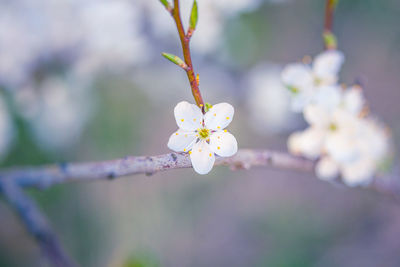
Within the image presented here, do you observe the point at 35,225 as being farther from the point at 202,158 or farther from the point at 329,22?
the point at 329,22

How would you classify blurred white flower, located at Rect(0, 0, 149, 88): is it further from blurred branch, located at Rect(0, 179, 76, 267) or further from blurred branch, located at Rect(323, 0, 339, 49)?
blurred branch, located at Rect(323, 0, 339, 49)

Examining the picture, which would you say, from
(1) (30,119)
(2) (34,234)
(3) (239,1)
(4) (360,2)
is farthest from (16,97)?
(4) (360,2)

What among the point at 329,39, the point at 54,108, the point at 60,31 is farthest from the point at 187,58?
the point at 54,108

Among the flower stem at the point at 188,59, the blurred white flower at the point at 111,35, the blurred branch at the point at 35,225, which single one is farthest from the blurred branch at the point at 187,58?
the blurred white flower at the point at 111,35

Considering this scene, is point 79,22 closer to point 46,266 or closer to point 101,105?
point 101,105

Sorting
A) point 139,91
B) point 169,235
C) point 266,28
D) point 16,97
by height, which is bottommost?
point 169,235

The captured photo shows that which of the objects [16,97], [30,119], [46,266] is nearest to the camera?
[16,97]
